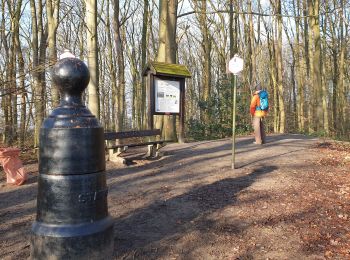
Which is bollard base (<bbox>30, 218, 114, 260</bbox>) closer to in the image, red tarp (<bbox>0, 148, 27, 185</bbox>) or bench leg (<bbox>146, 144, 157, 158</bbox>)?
red tarp (<bbox>0, 148, 27, 185</bbox>)

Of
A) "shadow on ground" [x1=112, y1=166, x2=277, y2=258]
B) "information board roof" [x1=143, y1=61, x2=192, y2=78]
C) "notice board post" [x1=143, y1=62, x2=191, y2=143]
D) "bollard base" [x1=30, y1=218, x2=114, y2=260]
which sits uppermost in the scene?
"information board roof" [x1=143, y1=61, x2=192, y2=78]

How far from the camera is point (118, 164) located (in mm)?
9078

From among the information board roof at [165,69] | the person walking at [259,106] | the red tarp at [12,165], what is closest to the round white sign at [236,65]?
the information board roof at [165,69]

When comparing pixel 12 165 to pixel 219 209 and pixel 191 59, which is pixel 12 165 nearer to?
pixel 219 209

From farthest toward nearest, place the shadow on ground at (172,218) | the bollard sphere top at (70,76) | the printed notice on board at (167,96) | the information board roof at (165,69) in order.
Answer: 1. the printed notice on board at (167,96)
2. the information board roof at (165,69)
3. the shadow on ground at (172,218)
4. the bollard sphere top at (70,76)

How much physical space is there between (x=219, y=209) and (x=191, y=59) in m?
36.0

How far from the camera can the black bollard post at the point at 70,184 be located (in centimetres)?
364

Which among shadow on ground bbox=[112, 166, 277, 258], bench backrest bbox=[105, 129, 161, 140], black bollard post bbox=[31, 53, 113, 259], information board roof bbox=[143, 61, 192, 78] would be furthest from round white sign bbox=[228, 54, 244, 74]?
black bollard post bbox=[31, 53, 113, 259]

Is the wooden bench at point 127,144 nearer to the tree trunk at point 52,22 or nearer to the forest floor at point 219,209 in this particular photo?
the forest floor at point 219,209

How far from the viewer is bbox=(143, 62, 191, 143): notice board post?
10414 mm

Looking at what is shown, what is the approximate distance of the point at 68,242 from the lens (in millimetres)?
3598

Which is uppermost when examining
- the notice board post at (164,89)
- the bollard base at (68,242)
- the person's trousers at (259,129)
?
the notice board post at (164,89)

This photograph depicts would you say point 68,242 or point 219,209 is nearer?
point 68,242

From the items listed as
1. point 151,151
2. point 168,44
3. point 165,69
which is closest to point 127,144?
point 151,151
